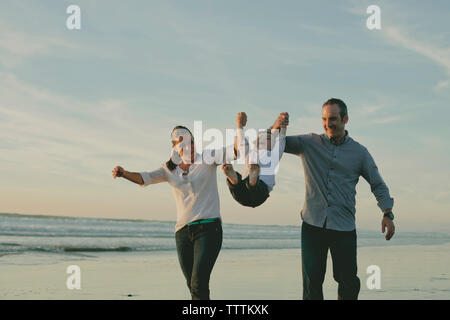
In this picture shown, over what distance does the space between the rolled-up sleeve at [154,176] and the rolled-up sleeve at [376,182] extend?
1786 mm

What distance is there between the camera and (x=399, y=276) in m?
9.55

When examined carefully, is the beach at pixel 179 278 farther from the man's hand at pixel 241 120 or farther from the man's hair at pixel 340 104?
the man's hair at pixel 340 104

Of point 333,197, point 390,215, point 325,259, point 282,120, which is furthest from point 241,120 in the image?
point 390,215

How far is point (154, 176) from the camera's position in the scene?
4.98 m

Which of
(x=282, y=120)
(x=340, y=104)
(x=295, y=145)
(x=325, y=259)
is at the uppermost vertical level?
(x=340, y=104)

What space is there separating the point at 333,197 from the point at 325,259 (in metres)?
0.51

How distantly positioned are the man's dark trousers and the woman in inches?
31.5

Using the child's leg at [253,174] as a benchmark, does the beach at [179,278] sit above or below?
below

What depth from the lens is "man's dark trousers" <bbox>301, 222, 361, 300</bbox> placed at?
4359mm

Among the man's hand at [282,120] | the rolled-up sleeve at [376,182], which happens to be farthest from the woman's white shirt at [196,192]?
the rolled-up sleeve at [376,182]

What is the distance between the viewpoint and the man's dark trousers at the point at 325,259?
4359mm

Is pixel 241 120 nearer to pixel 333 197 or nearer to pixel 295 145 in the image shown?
pixel 295 145

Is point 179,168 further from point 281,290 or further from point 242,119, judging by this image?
point 281,290
